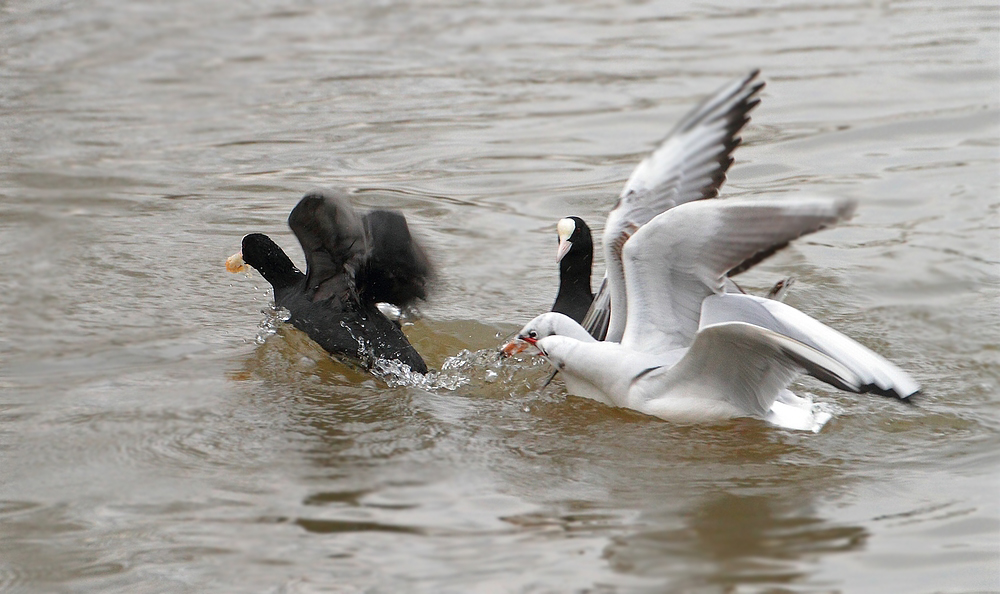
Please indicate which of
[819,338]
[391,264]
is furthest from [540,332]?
[819,338]

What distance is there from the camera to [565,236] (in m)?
7.29

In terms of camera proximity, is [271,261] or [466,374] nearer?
[466,374]

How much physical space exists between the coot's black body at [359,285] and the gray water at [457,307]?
175 mm

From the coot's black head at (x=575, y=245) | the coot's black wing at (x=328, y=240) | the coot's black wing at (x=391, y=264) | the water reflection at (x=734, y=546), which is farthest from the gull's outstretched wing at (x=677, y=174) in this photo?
the water reflection at (x=734, y=546)

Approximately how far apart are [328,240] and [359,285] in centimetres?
40

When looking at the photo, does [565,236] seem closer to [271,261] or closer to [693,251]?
[693,251]

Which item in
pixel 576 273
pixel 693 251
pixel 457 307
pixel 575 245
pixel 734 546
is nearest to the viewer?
pixel 734 546

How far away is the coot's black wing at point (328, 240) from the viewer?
6.37m

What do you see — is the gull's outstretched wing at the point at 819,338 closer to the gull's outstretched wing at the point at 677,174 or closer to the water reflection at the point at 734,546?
the water reflection at the point at 734,546

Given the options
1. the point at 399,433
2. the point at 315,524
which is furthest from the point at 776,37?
the point at 315,524

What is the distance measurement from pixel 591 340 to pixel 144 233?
3.61m

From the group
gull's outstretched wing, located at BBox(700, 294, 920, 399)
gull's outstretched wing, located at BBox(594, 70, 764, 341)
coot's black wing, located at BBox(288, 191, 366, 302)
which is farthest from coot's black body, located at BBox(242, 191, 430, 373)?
gull's outstretched wing, located at BBox(700, 294, 920, 399)

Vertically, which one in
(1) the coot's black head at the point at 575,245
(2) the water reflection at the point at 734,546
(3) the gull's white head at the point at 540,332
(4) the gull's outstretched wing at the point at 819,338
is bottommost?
(2) the water reflection at the point at 734,546

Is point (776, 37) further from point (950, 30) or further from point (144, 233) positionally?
point (144, 233)
